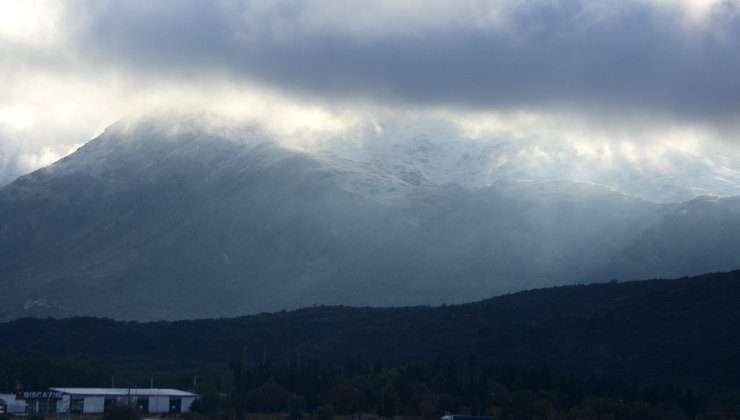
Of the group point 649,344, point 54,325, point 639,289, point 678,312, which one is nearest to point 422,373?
point 649,344

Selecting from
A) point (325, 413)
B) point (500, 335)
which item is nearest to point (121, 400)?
point (325, 413)

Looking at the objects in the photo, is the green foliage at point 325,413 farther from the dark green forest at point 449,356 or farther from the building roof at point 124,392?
the building roof at point 124,392

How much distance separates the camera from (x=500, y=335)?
167 metres

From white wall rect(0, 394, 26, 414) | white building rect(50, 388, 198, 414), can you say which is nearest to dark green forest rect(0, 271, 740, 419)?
white building rect(50, 388, 198, 414)

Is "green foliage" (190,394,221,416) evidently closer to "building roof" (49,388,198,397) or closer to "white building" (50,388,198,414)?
"white building" (50,388,198,414)

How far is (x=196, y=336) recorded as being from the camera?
187250mm

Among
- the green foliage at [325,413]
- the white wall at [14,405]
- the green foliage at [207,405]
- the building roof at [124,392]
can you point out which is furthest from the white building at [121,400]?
the green foliage at [325,413]

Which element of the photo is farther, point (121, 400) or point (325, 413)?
point (121, 400)

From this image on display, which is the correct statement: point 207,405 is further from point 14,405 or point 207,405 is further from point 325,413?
point 14,405

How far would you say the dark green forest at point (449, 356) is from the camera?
4781 inches

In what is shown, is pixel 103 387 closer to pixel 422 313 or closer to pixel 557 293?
pixel 422 313

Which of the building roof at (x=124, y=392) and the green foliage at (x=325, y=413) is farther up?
the building roof at (x=124, y=392)

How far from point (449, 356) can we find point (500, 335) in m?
9.81

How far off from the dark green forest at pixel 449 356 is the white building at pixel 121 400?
292 cm
